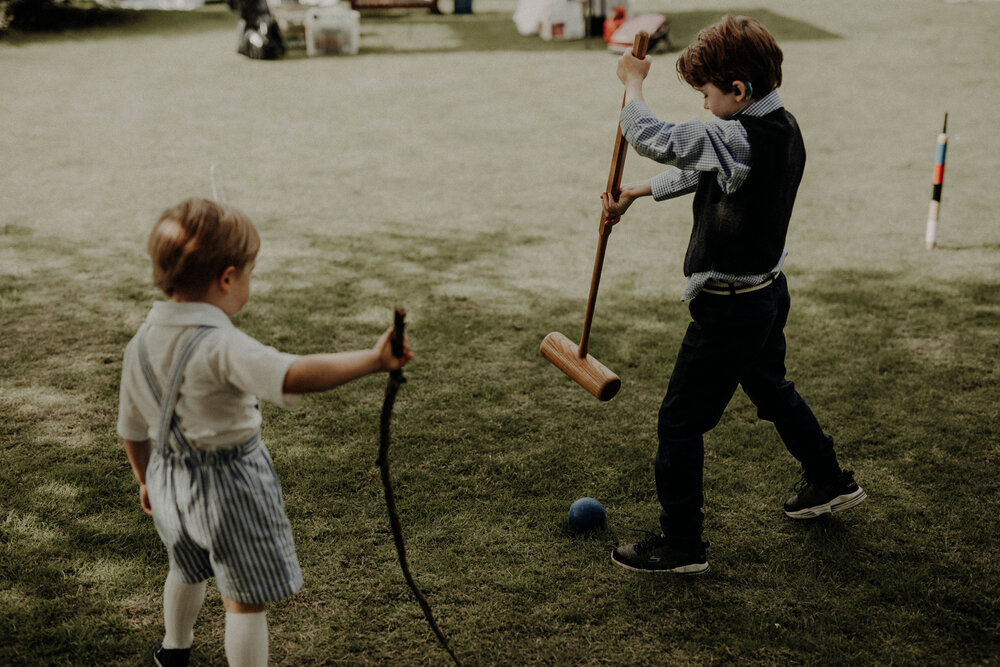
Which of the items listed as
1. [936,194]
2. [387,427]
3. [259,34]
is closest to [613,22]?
[259,34]

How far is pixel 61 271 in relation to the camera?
5.66m

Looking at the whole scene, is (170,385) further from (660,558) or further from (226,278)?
(660,558)

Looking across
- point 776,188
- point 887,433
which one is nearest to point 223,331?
point 776,188

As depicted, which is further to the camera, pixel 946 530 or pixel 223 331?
pixel 946 530

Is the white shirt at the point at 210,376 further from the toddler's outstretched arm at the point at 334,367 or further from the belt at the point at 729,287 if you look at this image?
the belt at the point at 729,287

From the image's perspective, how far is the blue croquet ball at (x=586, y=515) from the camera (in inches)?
126

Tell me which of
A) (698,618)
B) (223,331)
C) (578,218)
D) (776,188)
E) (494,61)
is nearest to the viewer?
(223,331)

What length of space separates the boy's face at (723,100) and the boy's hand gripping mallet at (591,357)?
0.27 m

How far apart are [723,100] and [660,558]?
4.96ft

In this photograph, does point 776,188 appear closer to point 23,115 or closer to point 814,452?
point 814,452

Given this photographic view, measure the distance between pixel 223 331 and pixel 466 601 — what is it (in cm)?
138

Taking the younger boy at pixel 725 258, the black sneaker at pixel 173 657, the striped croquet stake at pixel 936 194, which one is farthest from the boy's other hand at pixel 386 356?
the striped croquet stake at pixel 936 194

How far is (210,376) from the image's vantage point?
77.3 inches

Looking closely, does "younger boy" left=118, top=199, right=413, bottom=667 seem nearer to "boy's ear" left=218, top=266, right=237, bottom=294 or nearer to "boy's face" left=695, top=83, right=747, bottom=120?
"boy's ear" left=218, top=266, right=237, bottom=294
